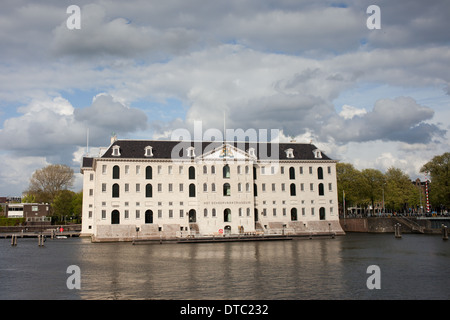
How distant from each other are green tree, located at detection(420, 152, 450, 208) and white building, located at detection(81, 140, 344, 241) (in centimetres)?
2257

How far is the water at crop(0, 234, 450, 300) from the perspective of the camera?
2252 centimetres

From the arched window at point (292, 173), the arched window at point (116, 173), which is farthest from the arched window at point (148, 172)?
the arched window at point (292, 173)

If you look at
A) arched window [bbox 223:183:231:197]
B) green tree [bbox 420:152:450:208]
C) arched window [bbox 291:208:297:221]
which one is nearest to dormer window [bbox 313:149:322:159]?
arched window [bbox 291:208:297:221]

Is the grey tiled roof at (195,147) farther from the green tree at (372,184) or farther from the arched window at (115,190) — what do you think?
the green tree at (372,184)

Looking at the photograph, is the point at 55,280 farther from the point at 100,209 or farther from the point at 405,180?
the point at 405,180

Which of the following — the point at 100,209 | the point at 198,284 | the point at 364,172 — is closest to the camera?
the point at 198,284

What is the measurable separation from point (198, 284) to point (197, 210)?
42.5 meters

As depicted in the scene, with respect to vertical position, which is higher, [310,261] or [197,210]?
[197,210]

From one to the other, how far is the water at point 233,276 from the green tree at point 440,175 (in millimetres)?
46420

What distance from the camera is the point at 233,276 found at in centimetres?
2794

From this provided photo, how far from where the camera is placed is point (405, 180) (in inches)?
4151

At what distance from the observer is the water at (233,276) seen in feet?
73.9

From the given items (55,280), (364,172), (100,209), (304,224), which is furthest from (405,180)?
(55,280)
